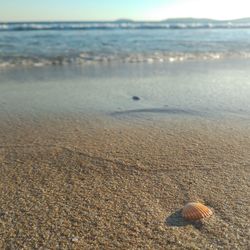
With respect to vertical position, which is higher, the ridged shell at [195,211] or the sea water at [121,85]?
the ridged shell at [195,211]

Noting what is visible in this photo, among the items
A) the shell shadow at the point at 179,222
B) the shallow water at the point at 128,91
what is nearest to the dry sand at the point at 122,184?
the shell shadow at the point at 179,222

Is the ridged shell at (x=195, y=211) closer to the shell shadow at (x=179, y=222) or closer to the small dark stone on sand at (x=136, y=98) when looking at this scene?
the shell shadow at (x=179, y=222)

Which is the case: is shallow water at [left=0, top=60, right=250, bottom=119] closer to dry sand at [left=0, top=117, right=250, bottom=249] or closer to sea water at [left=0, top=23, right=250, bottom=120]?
sea water at [left=0, top=23, right=250, bottom=120]

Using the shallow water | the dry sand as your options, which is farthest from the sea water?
the dry sand

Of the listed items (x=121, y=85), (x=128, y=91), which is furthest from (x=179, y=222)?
(x=121, y=85)

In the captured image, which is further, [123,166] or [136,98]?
[136,98]

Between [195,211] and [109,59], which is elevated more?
[195,211]

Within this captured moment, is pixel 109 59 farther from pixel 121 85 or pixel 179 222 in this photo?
pixel 179 222
